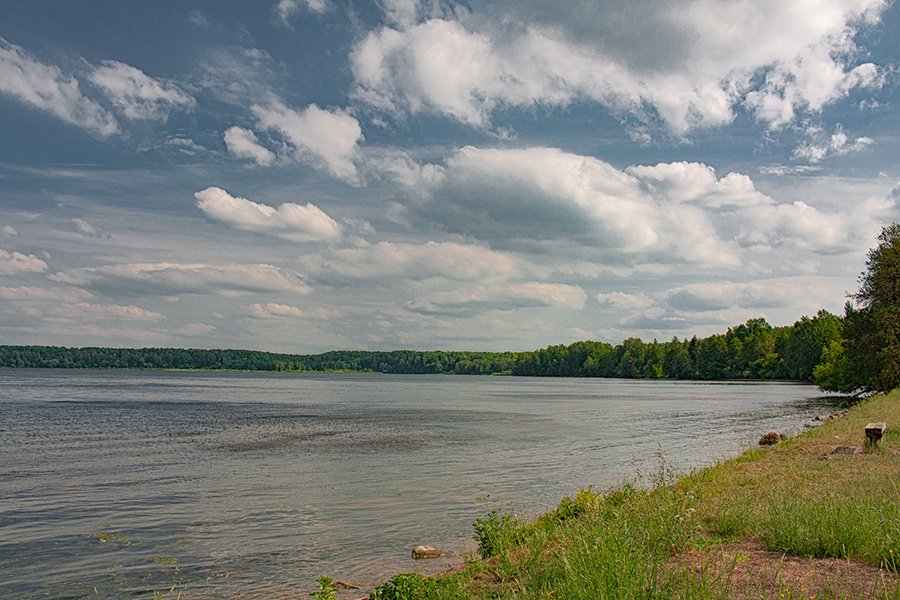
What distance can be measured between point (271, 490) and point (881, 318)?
62185mm

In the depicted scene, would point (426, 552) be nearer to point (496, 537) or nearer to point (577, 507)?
point (496, 537)

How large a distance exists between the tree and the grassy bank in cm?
5450

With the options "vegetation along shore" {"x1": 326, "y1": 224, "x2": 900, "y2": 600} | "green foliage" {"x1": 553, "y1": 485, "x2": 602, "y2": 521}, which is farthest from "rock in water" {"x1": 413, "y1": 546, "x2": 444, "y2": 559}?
"green foliage" {"x1": 553, "y1": 485, "x2": 602, "y2": 521}

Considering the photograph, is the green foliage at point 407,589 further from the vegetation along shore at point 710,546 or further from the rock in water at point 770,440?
the rock in water at point 770,440

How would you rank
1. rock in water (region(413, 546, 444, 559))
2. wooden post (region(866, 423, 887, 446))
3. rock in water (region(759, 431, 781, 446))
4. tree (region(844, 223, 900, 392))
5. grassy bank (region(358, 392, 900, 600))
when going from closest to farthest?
1. grassy bank (region(358, 392, 900, 600))
2. rock in water (region(413, 546, 444, 559))
3. wooden post (region(866, 423, 887, 446))
4. rock in water (region(759, 431, 781, 446))
5. tree (region(844, 223, 900, 392))

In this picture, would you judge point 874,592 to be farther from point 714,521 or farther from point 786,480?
point 786,480

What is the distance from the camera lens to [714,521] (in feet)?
35.8

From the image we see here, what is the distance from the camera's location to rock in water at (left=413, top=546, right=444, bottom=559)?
1391cm

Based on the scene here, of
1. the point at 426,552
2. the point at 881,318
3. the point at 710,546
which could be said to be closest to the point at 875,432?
the point at 710,546

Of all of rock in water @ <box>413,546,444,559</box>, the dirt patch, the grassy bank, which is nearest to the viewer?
the dirt patch

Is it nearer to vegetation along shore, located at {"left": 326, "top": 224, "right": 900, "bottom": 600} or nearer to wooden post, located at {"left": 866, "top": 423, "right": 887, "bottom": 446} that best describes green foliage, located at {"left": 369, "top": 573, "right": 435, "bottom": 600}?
vegetation along shore, located at {"left": 326, "top": 224, "right": 900, "bottom": 600}

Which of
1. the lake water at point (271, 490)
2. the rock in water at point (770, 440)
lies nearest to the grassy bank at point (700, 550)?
the lake water at point (271, 490)

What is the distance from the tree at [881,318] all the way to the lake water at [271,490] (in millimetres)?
18727

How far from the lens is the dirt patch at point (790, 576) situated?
6816 mm
